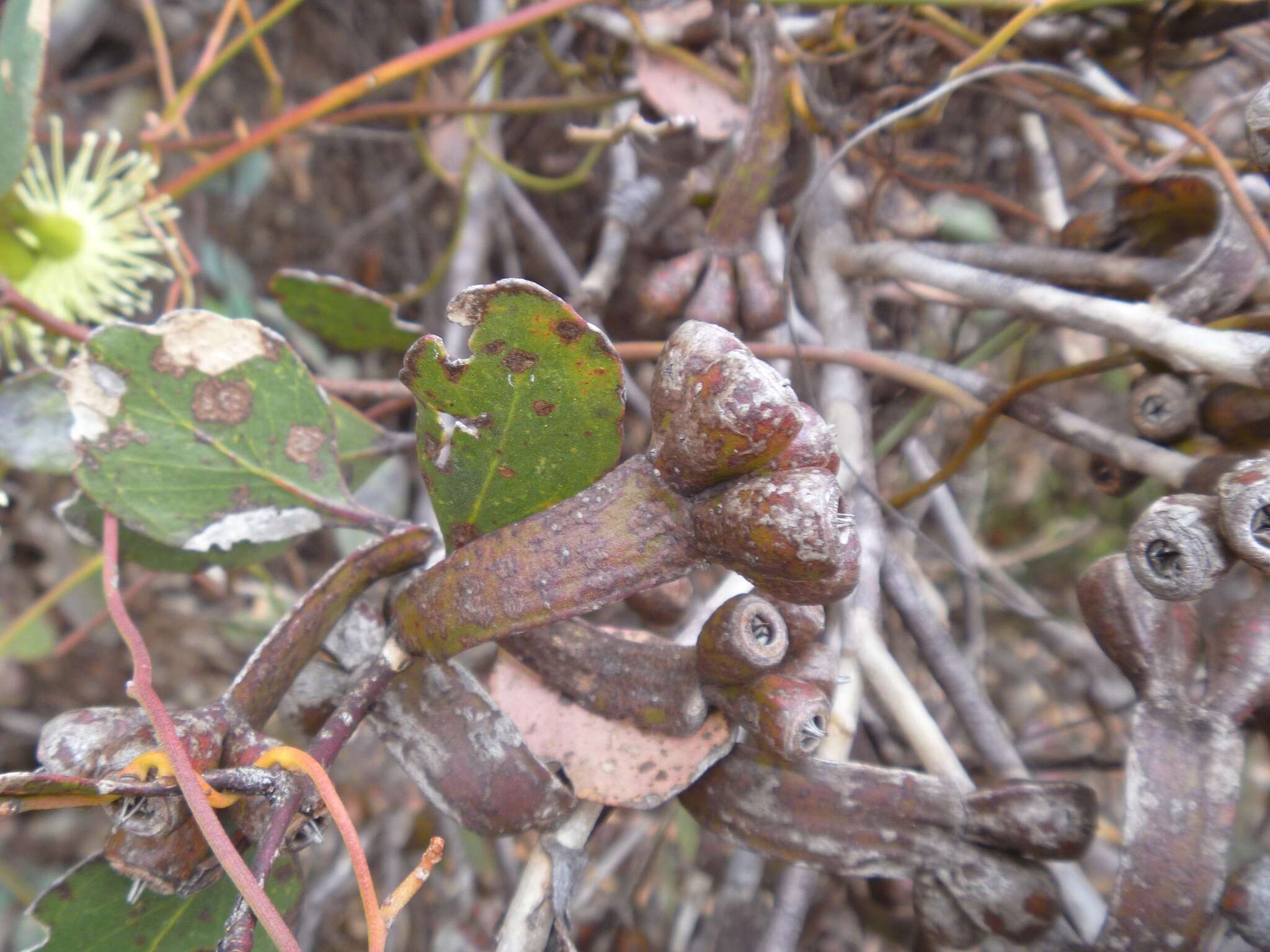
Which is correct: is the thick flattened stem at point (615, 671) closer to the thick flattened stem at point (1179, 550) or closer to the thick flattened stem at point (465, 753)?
the thick flattened stem at point (465, 753)

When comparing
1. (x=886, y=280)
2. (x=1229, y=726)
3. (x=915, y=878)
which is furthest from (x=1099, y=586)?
(x=886, y=280)

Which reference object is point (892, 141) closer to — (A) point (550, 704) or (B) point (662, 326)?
(B) point (662, 326)

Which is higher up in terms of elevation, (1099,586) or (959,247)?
(959,247)

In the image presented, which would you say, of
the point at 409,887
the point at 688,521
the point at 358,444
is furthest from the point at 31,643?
the point at 688,521

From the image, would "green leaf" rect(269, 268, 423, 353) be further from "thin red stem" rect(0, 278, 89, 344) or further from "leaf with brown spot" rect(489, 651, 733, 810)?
"leaf with brown spot" rect(489, 651, 733, 810)

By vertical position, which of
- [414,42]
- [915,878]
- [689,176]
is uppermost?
[414,42]

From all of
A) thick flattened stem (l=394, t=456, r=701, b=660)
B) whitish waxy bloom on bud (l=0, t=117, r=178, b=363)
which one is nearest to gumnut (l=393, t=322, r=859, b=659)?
thick flattened stem (l=394, t=456, r=701, b=660)

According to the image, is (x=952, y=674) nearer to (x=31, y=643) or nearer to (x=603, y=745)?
(x=603, y=745)
